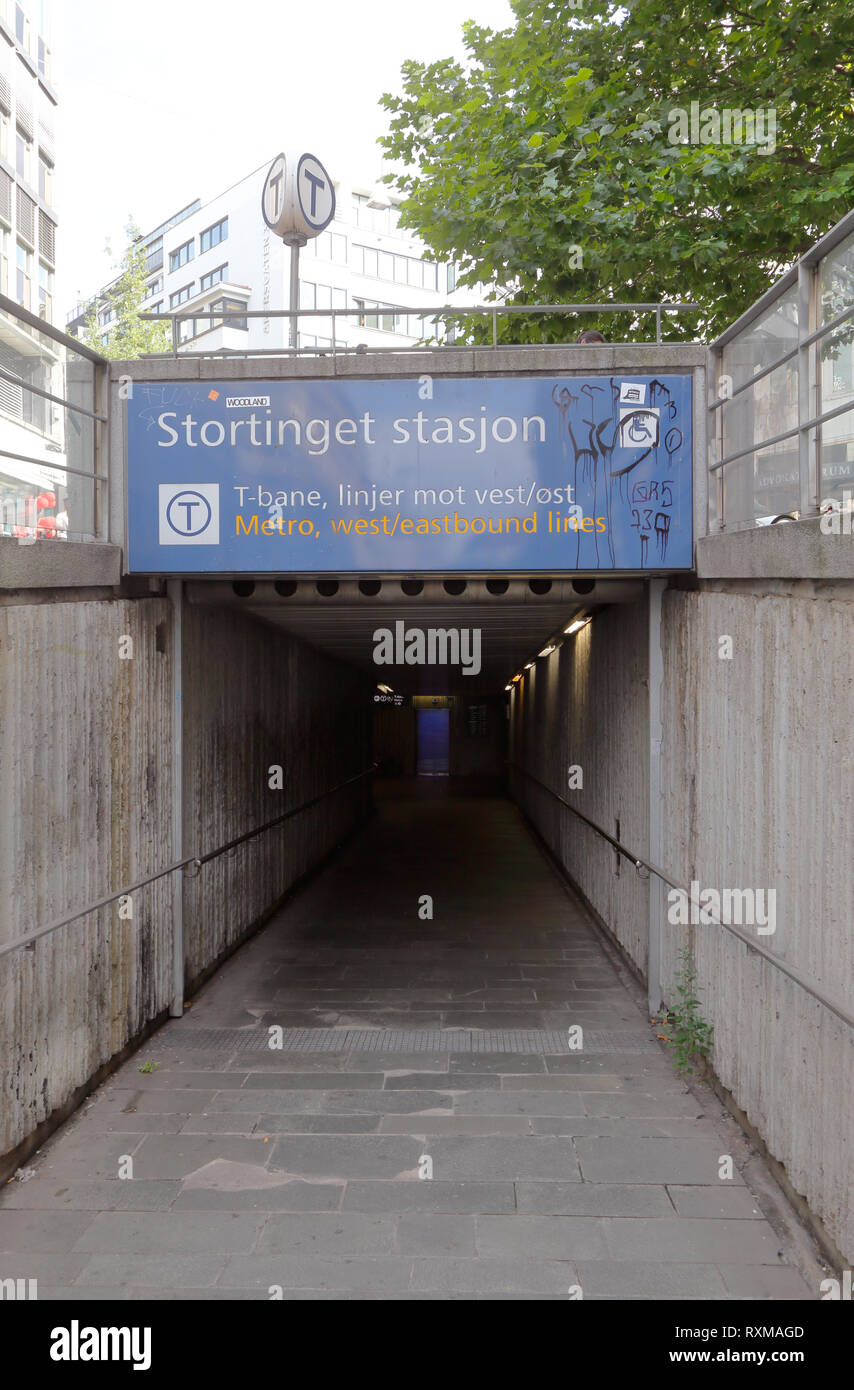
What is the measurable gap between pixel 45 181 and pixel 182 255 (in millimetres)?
17848

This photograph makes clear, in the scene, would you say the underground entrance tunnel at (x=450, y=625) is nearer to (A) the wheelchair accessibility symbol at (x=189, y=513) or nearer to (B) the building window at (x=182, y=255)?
(A) the wheelchair accessibility symbol at (x=189, y=513)

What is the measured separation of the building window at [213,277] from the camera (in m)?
43.9

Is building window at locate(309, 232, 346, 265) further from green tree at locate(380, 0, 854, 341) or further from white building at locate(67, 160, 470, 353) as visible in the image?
green tree at locate(380, 0, 854, 341)

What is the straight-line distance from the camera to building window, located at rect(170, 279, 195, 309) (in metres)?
46.6

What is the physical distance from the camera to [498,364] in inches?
248

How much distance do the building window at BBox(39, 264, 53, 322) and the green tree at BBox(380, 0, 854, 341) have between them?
2423 centimetres

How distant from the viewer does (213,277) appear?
44812mm

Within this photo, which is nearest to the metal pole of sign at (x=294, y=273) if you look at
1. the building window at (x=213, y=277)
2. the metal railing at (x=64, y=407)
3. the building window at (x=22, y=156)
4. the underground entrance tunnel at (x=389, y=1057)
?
the metal railing at (x=64, y=407)

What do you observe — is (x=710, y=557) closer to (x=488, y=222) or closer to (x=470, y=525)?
(x=470, y=525)

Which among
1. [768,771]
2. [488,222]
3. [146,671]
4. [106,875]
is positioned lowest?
[106,875]

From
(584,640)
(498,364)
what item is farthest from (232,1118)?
(584,640)

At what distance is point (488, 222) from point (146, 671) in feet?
20.0

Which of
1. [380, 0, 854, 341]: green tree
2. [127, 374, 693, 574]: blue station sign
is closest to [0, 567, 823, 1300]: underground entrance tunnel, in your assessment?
[127, 374, 693, 574]: blue station sign

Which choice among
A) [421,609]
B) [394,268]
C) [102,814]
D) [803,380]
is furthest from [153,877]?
[394,268]
